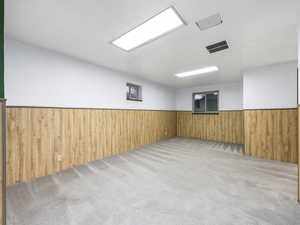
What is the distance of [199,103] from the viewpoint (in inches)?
258

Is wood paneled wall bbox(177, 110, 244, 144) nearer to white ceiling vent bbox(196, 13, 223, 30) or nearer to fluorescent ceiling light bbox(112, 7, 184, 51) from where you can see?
white ceiling vent bbox(196, 13, 223, 30)

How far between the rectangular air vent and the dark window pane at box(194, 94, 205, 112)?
3.97m

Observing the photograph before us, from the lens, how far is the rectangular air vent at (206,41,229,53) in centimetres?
247

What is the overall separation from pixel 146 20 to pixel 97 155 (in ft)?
11.0

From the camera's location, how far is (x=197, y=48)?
2.64m

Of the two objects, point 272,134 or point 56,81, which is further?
point 272,134

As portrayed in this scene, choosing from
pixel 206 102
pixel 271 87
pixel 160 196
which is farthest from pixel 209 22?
pixel 206 102

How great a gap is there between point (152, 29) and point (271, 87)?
12.5 feet

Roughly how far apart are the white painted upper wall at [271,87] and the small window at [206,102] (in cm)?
217

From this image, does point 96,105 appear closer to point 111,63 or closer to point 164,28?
point 111,63

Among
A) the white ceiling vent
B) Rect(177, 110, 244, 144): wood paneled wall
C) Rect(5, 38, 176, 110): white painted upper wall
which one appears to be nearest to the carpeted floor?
Rect(5, 38, 176, 110): white painted upper wall

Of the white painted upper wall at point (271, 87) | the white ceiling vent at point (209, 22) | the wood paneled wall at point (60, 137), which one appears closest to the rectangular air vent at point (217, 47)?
the white ceiling vent at point (209, 22)

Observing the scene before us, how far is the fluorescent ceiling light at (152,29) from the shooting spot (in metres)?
1.76

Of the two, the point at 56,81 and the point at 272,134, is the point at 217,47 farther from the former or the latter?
the point at 56,81
